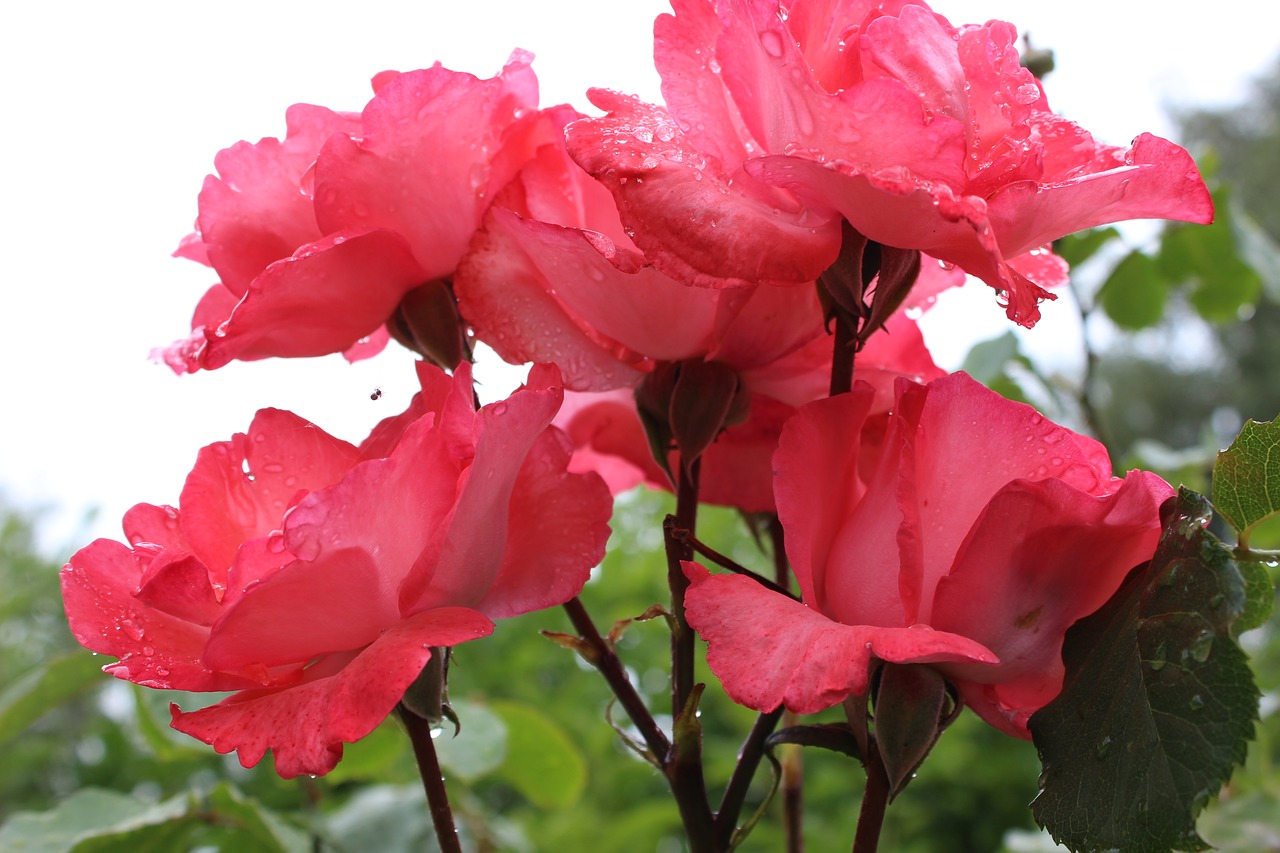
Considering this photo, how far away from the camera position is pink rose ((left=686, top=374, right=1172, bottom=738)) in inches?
13.1

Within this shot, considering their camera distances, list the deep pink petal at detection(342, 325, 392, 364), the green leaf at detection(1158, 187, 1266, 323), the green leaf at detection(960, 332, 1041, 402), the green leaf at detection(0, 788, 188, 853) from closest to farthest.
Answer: the deep pink petal at detection(342, 325, 392, 364)
the green leaf at detection(0, 788, 188, 853)
the green leaf at detection(960, 332, 1041, 402)
the green leaf at detection(1158, 187, 1266, 323)

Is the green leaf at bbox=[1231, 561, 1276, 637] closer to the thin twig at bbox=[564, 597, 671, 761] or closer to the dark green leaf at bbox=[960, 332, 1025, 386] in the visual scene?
the thin twig at bbox=[564, 597, 671, 761]

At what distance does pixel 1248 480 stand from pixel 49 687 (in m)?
0.76

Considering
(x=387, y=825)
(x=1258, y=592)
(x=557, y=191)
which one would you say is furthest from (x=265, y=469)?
(x=387, y=825)

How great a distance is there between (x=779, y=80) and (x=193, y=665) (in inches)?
11.0

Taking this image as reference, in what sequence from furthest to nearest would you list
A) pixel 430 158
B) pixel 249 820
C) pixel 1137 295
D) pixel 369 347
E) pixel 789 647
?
pixel 1137 295 < pixel 249 820 < pixel 369 347 < pixel 430 158 < pixel 789 647

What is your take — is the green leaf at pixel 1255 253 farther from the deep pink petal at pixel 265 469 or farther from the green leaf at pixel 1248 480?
the deep pink petal at pixel 265 469

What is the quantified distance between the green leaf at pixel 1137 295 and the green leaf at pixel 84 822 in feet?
3.21

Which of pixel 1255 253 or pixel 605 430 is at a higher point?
pixel 605 430

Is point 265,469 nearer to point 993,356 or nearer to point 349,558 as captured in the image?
point 349,558

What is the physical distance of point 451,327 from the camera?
462mm

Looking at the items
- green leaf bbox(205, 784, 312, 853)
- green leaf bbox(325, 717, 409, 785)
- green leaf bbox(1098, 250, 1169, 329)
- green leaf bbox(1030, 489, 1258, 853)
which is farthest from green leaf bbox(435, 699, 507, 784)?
green leaf bbox(1098, 250, 1169, 329)

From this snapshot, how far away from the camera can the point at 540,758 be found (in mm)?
1015

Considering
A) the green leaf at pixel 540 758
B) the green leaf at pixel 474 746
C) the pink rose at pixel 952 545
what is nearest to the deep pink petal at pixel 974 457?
the pink rose at pixel 952 545
